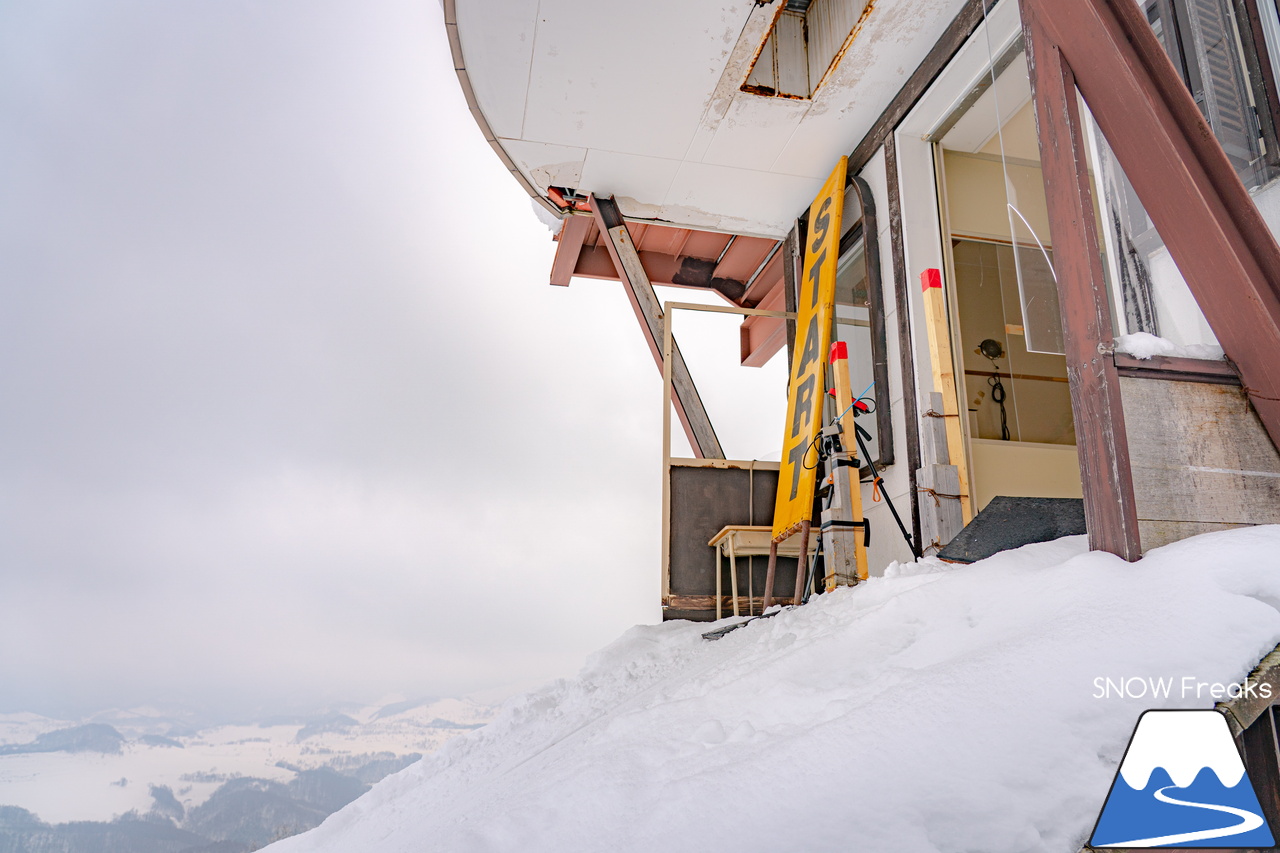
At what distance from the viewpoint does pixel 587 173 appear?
4.71 meters

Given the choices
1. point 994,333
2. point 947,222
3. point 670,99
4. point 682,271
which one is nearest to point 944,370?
point 947,222

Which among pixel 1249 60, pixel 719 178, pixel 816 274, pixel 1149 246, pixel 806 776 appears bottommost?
pixel 806 776

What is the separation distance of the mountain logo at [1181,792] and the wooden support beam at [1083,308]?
1.41 feet

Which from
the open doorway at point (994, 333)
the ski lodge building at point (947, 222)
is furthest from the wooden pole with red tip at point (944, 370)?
the open doorway at point (994, 333)

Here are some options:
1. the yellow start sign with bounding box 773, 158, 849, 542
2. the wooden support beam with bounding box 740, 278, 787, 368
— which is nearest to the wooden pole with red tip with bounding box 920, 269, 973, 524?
the yellow start sign with bounding box 773, 158, 849, 542

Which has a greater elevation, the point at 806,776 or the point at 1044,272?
the point at 1044,272

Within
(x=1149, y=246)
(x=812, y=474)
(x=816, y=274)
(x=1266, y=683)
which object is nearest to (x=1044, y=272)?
(x=1149, y=246)

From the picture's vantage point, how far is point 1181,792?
0.95 m

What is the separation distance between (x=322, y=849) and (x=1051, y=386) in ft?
13.6

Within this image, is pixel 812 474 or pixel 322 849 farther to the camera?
pixel 812 474

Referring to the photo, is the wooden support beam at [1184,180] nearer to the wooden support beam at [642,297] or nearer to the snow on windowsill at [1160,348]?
the snow on windowsill at [1160,348]

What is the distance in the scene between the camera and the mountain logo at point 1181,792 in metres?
0.91

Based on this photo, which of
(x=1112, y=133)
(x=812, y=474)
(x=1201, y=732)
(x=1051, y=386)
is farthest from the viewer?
(x=1051, y=386)

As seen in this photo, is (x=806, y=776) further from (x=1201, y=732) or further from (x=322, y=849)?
(x=322, y=849)
